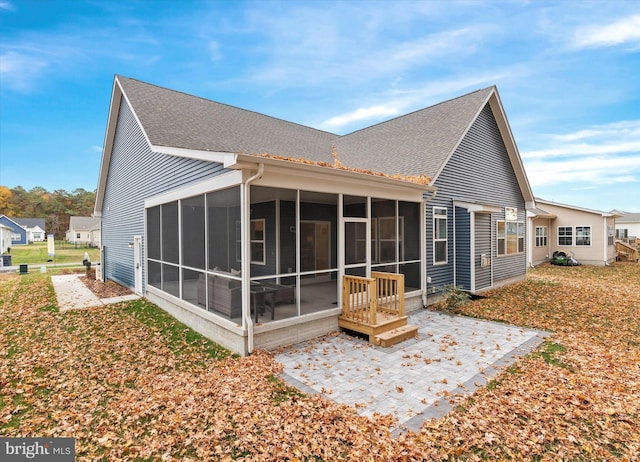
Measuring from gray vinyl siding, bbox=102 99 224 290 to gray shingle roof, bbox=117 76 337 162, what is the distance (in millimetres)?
735

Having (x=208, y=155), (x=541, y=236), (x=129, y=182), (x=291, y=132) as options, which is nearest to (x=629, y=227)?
(x=541, y=236)

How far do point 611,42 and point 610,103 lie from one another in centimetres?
1231

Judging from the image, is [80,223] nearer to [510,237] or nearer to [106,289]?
[106,289]

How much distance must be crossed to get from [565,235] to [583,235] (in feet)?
3.11

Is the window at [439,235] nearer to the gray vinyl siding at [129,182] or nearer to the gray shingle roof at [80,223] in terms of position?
the gray vinyl siding at [129,182]

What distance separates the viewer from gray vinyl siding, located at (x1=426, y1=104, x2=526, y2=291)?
33.1 feet

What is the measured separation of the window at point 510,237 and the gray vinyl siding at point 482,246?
1.08m

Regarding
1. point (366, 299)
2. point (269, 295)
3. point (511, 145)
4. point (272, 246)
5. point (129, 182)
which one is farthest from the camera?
point (511, 145)

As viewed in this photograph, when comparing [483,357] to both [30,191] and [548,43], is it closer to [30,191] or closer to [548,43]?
[548,43]

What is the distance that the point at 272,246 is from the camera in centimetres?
977

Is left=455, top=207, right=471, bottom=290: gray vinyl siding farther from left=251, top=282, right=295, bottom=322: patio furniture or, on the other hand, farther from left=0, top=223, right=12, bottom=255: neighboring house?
left=0, top=223, right=12, bottom=255: neighboring house

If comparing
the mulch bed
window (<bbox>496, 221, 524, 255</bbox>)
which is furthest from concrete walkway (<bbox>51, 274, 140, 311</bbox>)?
window (<bbox>496, 221, 524, 255</bbox>)

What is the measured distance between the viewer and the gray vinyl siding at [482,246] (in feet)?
35.9

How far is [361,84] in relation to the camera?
61.6 feet
